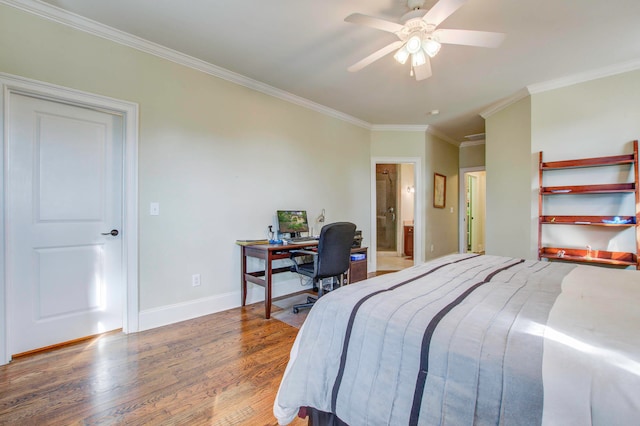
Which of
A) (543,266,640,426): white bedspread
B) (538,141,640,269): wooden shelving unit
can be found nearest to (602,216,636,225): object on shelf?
(538,141,640,269): wooden shelving unit

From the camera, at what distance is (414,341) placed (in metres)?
0.92

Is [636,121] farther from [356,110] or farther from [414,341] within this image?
[414,341]

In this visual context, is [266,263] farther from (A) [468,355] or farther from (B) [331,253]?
(A) [468,355]

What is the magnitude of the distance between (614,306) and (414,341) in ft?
2.80

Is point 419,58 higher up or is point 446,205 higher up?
point 419,58

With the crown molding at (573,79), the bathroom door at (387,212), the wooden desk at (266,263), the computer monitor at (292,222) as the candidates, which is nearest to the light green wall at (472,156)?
the bathroom door at (387,212)

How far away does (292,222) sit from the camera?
11.4 ft

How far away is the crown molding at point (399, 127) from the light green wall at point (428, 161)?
1.9 inches

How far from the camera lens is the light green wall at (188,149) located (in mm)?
2168

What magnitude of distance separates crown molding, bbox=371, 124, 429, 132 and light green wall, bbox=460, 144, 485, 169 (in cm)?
181

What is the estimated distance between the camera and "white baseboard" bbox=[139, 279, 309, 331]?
101 inches

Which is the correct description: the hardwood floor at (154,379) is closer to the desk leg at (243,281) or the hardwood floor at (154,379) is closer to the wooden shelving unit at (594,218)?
the desk leg at (243,281)

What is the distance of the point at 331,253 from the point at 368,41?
6.23ft

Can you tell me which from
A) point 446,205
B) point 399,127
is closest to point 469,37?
point 399,127
